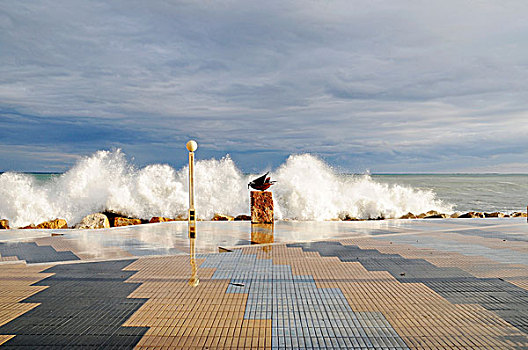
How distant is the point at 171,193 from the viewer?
15.0m

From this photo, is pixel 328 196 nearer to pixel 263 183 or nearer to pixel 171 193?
pixel 171 193

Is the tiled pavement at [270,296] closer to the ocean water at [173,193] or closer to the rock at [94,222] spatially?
the rock at [94,222]

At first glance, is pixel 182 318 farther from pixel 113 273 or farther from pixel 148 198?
pixel 148 198

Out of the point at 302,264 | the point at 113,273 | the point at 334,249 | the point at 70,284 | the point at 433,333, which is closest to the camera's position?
the point at 433,333

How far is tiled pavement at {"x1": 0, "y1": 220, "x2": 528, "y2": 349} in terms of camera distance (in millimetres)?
2893

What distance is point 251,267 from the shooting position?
5.03m

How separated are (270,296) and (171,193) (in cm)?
1177

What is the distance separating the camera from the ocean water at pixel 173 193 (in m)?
14.0

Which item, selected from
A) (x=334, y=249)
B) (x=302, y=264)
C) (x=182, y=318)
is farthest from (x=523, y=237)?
(x=182, y=318)

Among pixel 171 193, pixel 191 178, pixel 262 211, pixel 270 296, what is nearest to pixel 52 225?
pixel 171 193

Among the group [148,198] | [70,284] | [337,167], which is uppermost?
[337,167]

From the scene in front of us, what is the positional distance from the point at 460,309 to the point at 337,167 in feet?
44.1

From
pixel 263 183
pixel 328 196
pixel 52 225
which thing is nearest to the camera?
pixel 263 183

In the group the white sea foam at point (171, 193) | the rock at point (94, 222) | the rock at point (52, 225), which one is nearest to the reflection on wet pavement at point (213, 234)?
the rock at point (52, 225)
